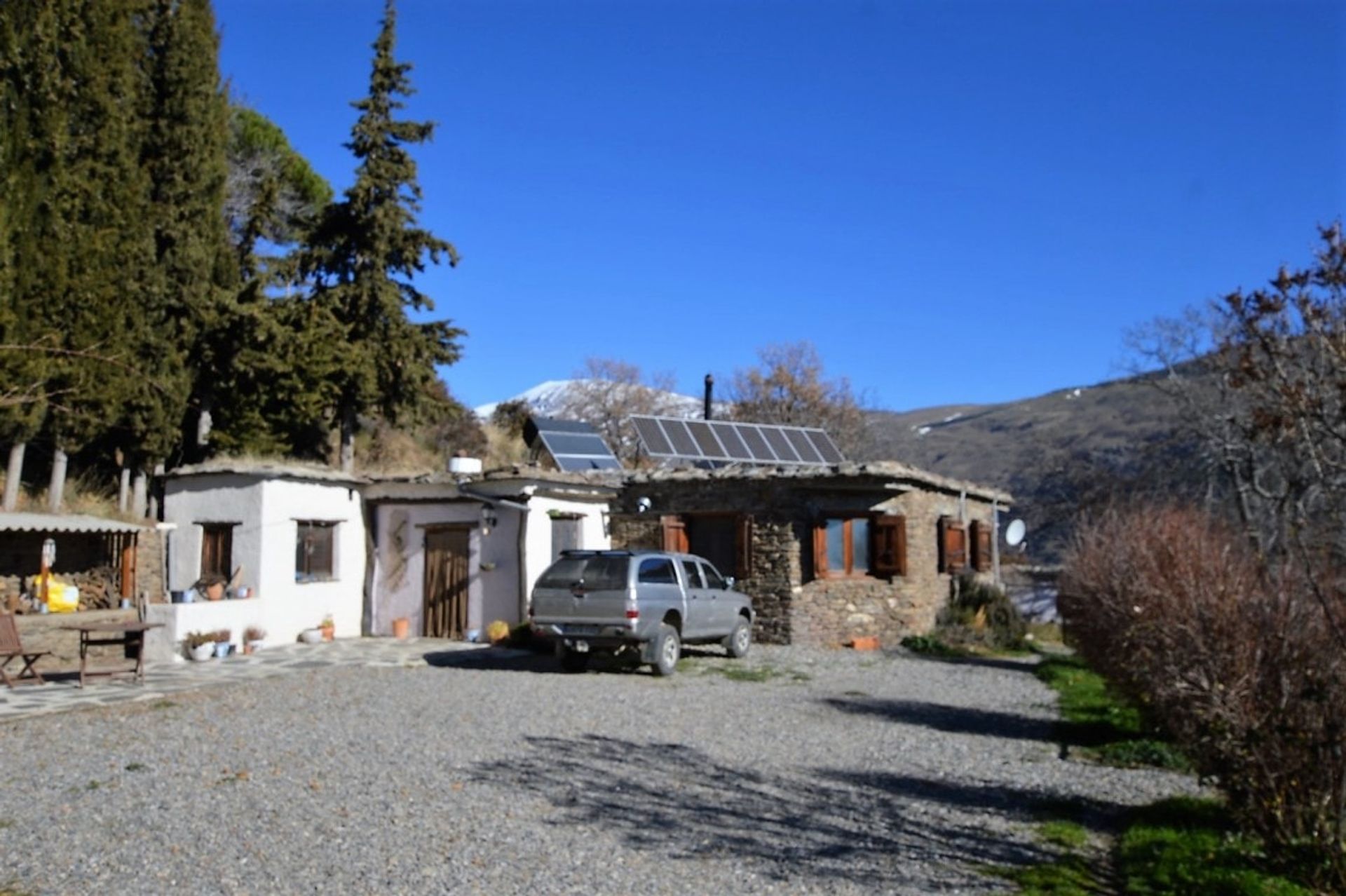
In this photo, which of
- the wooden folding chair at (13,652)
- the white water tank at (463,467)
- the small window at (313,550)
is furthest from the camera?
the white water tank at (463,467)

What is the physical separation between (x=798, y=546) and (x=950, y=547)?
4597 mm

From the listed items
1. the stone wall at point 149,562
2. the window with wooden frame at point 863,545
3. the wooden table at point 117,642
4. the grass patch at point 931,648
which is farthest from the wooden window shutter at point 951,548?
the wooden table at point 117,642

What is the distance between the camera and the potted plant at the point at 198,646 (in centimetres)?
1595

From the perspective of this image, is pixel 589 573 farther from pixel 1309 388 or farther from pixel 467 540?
pixel 1309 388

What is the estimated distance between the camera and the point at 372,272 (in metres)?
24.9

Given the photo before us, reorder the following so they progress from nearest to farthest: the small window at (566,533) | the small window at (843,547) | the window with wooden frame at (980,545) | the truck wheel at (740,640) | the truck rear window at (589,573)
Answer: the truck rear window at (589,573) < the truck wheel at (740,640) < the small window at (566,533) < the small window at (843,547) < the window with wooden frame at (980,545)

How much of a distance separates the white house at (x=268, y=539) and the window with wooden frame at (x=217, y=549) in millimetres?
12

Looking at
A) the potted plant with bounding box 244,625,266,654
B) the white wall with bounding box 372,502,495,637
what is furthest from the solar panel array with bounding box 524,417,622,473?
the potted plant with bounding box 244,625,266,654

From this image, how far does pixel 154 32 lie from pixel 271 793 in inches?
779

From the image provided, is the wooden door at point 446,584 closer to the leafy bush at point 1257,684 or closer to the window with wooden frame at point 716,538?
the window with wooden frame at point 716,538

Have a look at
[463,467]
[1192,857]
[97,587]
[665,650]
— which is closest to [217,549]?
[97,587]

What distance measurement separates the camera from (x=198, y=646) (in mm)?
16031

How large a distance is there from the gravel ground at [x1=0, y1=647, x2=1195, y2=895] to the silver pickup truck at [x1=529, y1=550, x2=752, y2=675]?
3.64ft

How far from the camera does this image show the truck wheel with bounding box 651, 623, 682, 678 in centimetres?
1497
